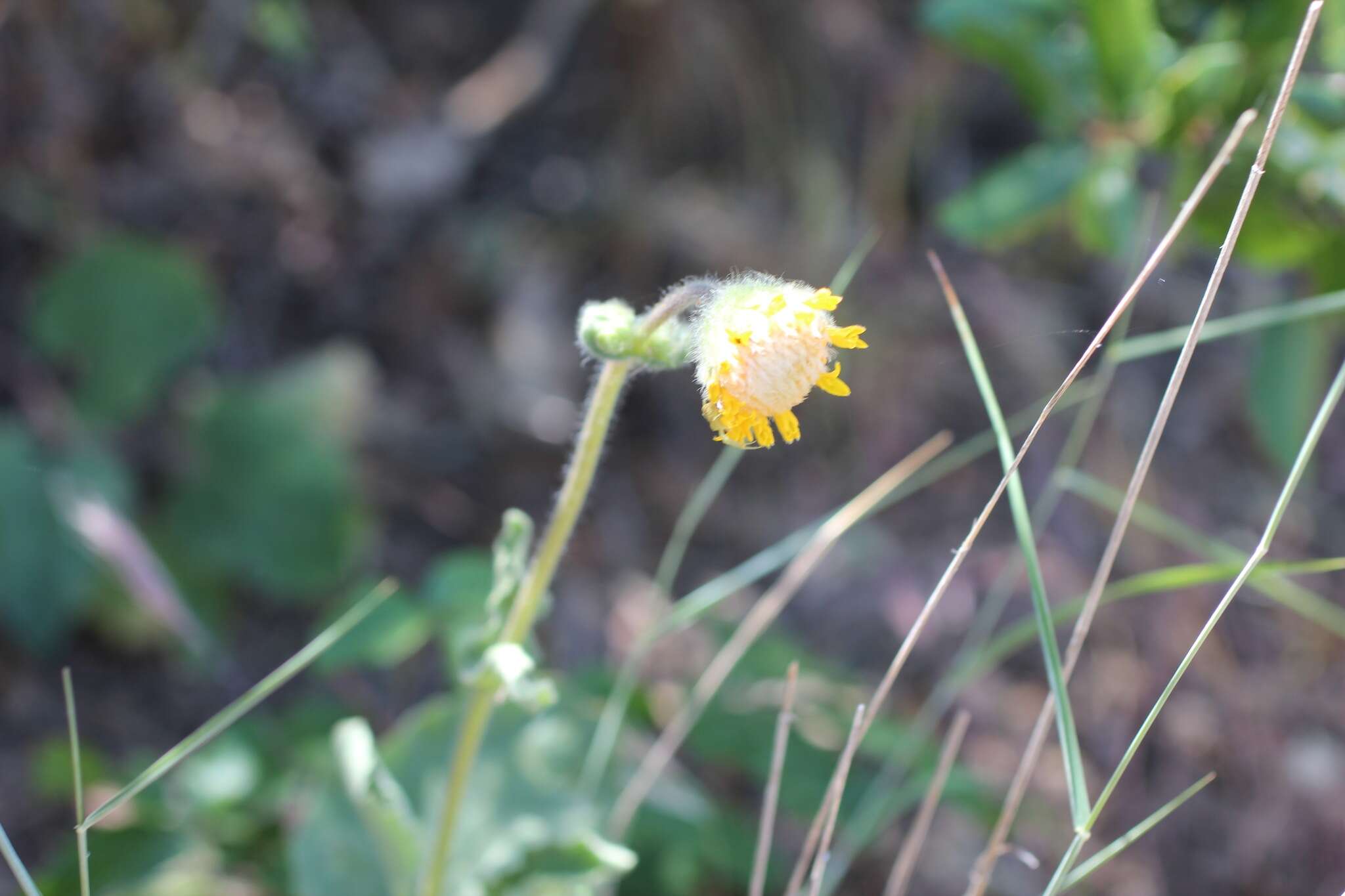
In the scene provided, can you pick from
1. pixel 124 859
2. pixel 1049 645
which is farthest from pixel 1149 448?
pixel 124 859

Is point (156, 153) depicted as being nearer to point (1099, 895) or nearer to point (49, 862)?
point (49, 862)

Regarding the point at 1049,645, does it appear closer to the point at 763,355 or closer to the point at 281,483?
the point at 763,355

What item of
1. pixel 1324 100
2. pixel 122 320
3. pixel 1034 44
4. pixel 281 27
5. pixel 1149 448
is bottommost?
pixel 1149 448

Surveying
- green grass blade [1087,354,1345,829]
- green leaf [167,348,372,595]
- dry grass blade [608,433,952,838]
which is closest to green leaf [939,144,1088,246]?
dry grass blade [608,433,952,838]

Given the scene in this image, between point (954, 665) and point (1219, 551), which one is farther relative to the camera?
point (954, 665)

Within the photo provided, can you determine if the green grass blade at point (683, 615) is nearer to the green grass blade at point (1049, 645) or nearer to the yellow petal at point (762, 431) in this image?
the green grass blade at point (1049, 645)

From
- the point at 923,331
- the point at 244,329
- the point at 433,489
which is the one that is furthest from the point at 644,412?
the point at 244,329
